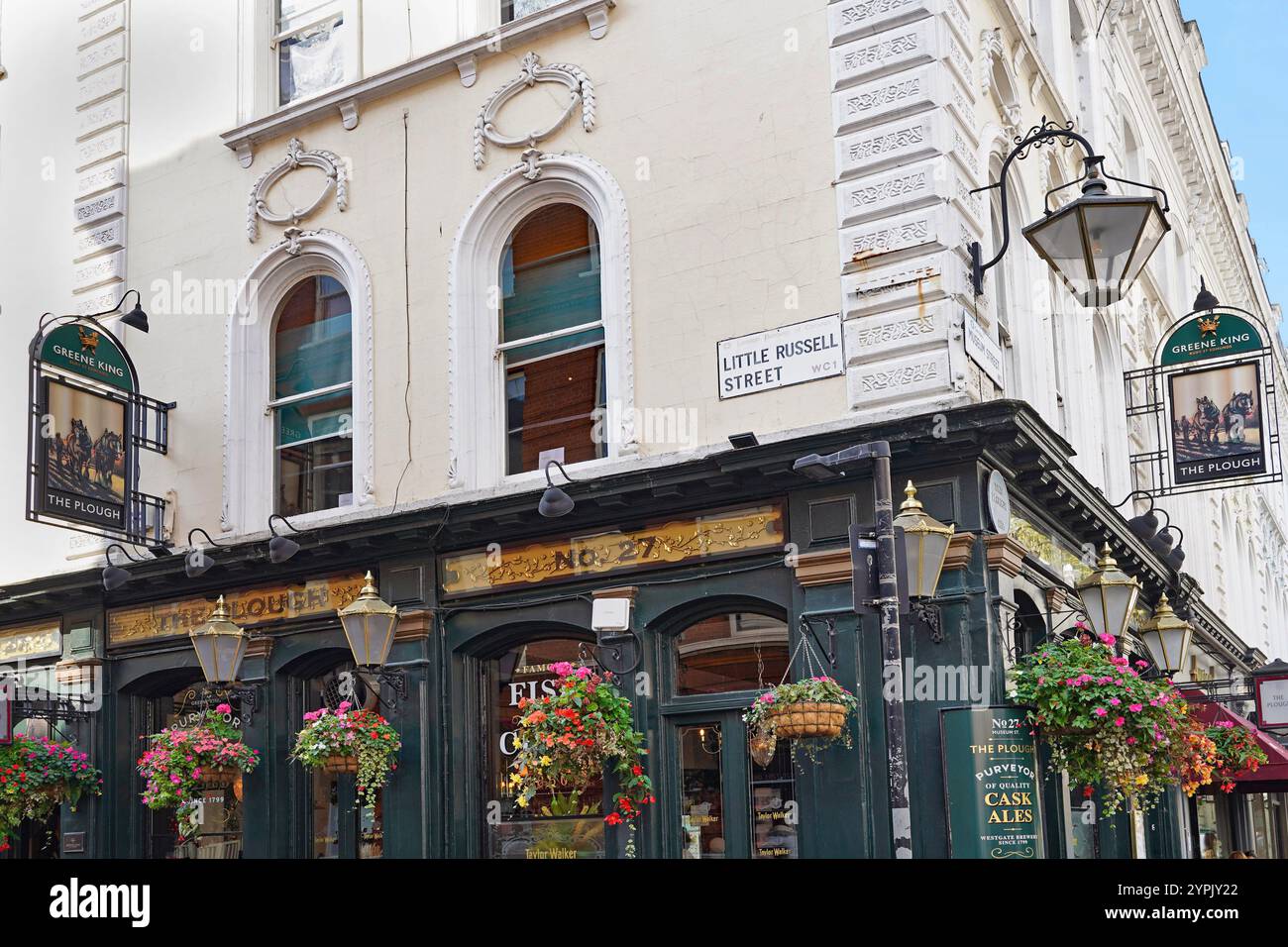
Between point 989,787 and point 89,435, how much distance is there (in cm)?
1016

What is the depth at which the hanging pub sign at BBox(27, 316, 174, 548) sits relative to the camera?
1515cm

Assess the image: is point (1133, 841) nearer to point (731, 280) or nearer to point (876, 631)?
point (876, 631)

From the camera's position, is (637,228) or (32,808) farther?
(32,808)

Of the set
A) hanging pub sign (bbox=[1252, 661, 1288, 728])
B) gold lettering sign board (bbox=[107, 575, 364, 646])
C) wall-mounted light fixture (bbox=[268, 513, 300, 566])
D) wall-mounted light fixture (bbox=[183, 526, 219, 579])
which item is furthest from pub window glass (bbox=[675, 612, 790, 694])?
hanging pub sign (bbox=[1252, 661, 1288, 728])

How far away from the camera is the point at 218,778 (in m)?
15.1

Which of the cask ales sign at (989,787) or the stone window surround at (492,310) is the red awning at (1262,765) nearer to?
the cask ales sign at (989,787)

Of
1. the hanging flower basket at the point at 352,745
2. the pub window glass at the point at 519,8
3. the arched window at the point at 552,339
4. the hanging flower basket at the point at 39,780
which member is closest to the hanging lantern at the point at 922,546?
the arched window at the point at 552,339

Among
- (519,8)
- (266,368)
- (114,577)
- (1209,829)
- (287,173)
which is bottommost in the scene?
(1209,829)

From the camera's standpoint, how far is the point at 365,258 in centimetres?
1602

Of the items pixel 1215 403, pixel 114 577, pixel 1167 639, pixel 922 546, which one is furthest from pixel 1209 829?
pixel 114 577

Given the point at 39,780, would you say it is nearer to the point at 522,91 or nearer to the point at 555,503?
the point at 555,503

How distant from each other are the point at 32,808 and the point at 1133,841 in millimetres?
12125
